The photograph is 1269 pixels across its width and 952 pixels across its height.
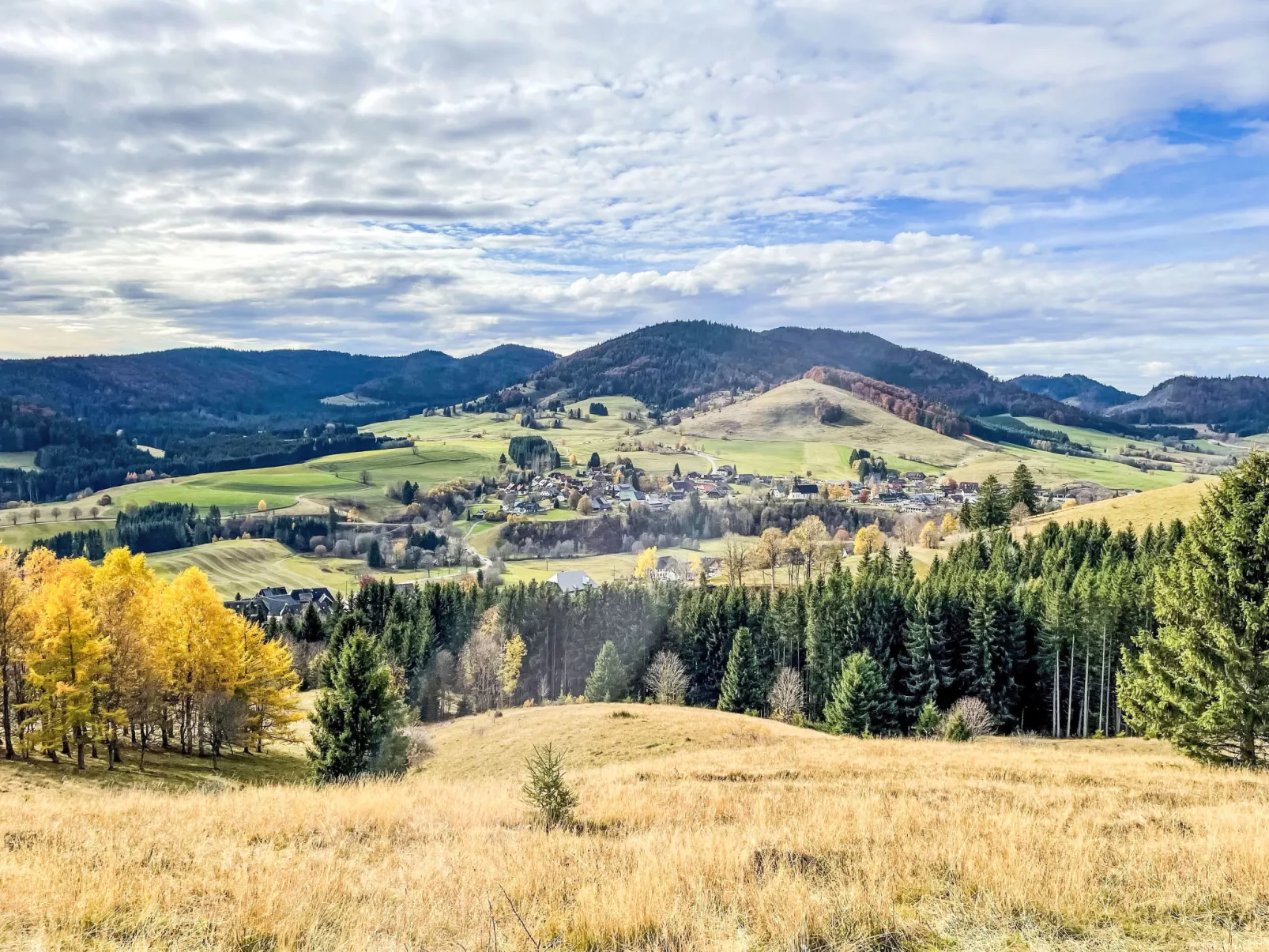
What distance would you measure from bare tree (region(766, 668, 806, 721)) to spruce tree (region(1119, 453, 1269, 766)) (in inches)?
1706

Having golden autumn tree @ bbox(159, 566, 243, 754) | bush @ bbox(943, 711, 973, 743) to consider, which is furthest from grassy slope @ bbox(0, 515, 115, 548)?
bush @ bbox(943, 711, 973, 743)

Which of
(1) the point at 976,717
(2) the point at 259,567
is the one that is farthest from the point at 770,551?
(2) the point at 259,567

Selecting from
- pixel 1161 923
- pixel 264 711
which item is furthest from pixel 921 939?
pixel 264 711

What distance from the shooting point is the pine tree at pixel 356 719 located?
114ft

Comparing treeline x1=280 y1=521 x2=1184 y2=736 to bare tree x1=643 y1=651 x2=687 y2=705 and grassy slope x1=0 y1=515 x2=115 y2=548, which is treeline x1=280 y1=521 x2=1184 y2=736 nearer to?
bare tree x1=643 y1=651 x2=687 y2=705

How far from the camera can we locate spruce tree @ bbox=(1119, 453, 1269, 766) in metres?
21.0

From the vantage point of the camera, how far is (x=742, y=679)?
2886 inches

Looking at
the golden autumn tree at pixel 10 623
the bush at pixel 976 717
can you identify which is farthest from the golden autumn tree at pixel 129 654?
the bush at pixel 976 717

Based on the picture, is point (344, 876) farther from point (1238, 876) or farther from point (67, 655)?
point (67, 655)

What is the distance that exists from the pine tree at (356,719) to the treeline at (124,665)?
11.7 meters

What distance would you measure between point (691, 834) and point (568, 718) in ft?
130

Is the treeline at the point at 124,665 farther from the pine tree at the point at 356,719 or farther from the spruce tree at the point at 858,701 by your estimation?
the spruce tree at the point at 858,701

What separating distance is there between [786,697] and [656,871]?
6295 centimetres

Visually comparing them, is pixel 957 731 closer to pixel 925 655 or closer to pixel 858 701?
pixel 858 701
